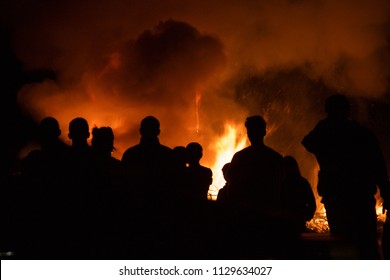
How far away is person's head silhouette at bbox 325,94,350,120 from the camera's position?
3428 mm

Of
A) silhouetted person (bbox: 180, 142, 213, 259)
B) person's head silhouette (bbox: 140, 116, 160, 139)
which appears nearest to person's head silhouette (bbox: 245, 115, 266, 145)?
person's head silhouette (bbox: 140, 116, 160, 139)

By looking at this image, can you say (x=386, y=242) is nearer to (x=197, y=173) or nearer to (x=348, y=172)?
(x=348, y=172)

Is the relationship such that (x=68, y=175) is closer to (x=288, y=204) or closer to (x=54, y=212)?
(x=54, y=212)

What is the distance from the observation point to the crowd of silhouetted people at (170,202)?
2.86m

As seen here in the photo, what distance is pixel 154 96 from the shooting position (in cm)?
891

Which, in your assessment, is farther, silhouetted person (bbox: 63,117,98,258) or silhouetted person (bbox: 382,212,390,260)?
silhouetted person (bbox: 382,212,390,260)

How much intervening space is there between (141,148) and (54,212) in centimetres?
102

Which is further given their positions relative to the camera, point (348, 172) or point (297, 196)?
point (297, 196)

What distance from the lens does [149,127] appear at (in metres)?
3.82

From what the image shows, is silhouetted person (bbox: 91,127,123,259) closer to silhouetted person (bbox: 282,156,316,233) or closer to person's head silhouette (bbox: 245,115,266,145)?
person's head silhouette (bbox: 245,115,266,145)

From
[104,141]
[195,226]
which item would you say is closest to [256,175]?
[195,226]

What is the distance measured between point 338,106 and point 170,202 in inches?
51.0

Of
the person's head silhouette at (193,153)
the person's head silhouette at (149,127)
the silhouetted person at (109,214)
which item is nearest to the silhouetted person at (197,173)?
the person's head silhouette at (193,153)

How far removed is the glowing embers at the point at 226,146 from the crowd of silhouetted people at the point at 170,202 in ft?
16.5
